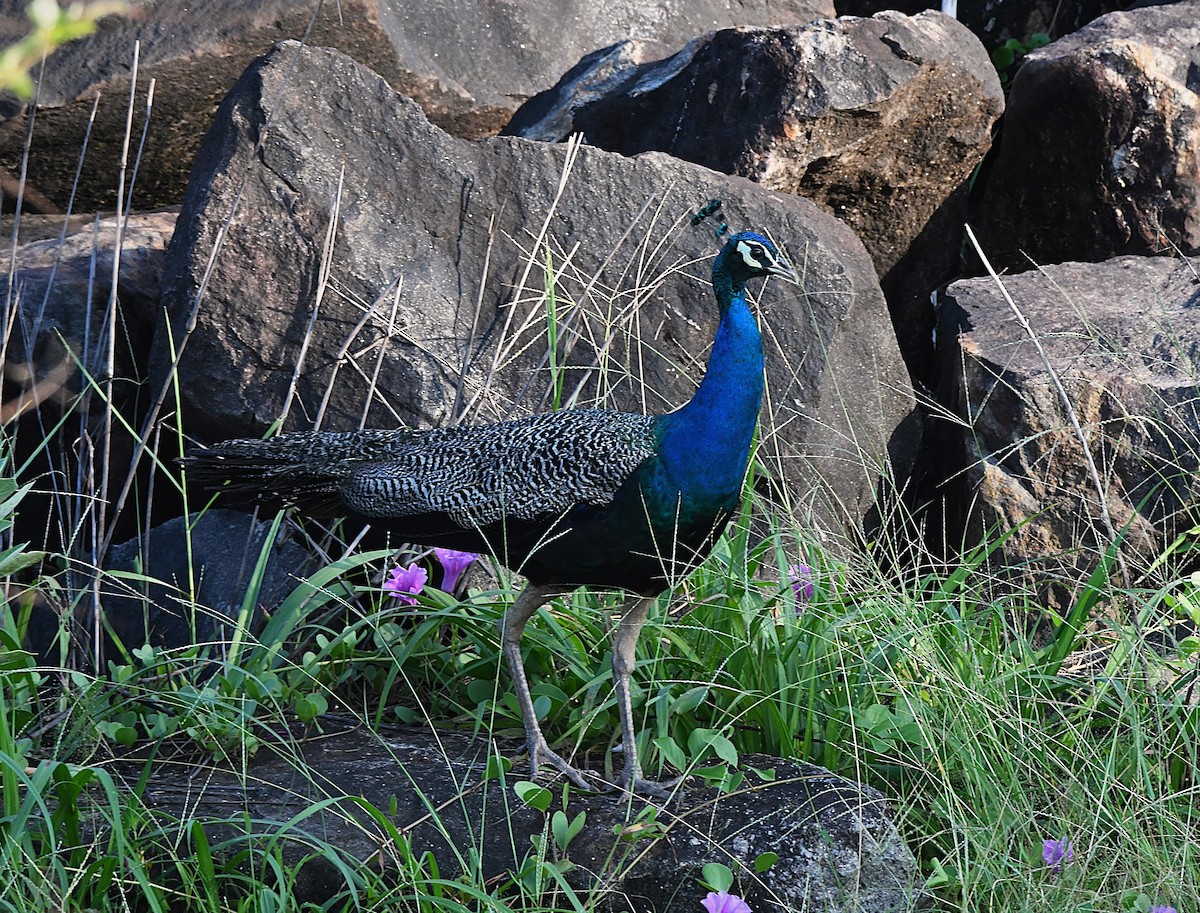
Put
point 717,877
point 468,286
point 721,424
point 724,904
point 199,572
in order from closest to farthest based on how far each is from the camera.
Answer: point 724,904 → point 717,877 → point 721,424 → point 199,572 → point 468,286

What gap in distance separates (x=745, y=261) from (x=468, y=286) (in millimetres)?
1323

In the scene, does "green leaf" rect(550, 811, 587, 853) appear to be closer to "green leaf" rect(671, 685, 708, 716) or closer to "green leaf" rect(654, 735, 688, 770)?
"green leaf" rect(654, 735, 688, 770)

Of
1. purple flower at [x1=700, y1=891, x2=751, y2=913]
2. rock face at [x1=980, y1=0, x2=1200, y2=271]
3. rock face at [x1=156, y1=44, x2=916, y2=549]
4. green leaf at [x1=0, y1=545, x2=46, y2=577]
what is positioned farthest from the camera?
rock face at [x1=980, y1=0, x2=1200, y2=271]

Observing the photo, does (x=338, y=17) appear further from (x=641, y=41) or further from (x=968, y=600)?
(x=968, y=600)

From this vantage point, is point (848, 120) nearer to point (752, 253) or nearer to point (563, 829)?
point (752, 253)

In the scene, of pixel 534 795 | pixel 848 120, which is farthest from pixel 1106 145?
pixel 534 795

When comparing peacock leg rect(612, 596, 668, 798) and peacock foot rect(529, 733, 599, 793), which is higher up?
peacock leg rect(612, 596, 668, 798)

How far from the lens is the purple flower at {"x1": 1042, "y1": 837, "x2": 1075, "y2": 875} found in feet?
8.25

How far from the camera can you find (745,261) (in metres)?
3.04

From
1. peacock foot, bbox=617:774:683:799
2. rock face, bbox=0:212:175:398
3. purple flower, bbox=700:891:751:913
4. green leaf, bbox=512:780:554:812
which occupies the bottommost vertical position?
peacock foot, bbox=617:774:683:799

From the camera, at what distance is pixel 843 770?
117 inches

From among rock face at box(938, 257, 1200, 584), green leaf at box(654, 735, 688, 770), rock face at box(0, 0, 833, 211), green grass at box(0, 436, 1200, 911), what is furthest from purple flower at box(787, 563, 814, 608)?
rock face at box(0, 0, 833, 211)

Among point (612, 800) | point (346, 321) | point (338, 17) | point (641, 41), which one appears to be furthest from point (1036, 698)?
point (338, 17)

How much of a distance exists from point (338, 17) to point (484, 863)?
12.1 ft
